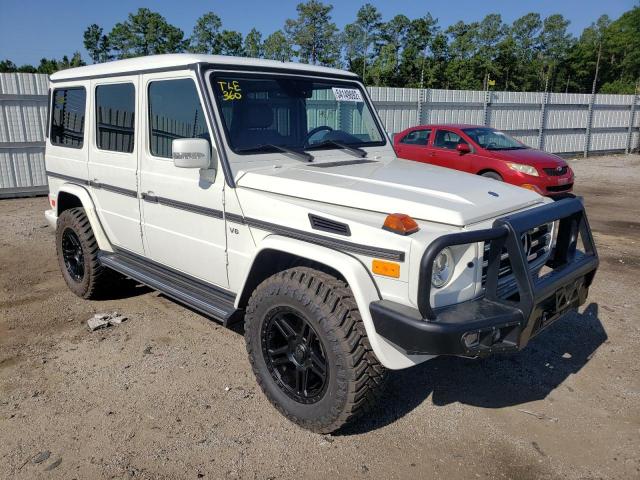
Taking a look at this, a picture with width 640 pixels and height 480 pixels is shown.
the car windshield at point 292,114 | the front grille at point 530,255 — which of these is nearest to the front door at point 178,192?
the car windshield at point 292,114

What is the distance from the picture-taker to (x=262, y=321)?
3129 millimetres

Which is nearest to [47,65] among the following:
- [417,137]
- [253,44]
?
[253,44]

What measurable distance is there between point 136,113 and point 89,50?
74196 mm

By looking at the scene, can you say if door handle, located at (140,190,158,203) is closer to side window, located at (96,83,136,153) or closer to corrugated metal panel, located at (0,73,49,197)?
side window, located at (96,83,136,153)

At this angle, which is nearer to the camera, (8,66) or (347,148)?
(347,148)

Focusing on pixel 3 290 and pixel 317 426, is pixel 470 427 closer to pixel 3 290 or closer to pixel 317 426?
pixel 317 426

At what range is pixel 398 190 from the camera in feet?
9.87

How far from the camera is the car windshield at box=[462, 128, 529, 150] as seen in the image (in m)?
10.9

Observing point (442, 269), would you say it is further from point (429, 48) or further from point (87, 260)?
point (429, 48)

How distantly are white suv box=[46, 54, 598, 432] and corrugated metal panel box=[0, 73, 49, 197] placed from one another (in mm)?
6952

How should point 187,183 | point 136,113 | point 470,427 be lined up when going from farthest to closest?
point 136,113, point 187,183, point 470,427

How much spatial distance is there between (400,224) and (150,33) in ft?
209

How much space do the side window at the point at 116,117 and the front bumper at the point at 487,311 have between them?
9.01 feet

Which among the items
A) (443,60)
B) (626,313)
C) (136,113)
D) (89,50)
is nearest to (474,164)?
(626,313)
